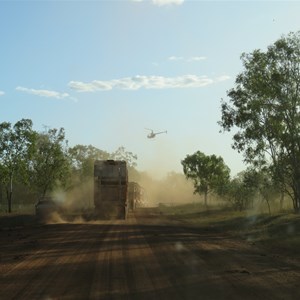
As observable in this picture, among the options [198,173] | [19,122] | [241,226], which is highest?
[19,122]

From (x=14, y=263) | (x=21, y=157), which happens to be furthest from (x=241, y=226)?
(x=21, y=157)

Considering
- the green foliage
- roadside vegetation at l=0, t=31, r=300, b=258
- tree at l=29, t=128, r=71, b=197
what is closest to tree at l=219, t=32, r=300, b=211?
roadside vegetation at l=0, t=31, r=300, b=258

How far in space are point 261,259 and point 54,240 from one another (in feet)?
29.6

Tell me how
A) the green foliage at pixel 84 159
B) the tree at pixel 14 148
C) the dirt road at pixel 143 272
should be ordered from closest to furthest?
the dirt road at pixel 143 272 < the tree at pixel 14 148 < the green foliage at pixel 84 159

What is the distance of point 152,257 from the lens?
13602mm

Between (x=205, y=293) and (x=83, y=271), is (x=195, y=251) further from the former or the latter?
(x=205, y=293)

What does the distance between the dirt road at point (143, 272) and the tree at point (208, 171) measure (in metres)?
46.5

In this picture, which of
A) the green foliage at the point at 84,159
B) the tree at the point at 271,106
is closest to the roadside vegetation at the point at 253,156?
the tree at the point at 271,106

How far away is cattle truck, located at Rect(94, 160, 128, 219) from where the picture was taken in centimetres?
3541

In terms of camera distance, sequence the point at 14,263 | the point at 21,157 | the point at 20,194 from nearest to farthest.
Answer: the point at 14,263, the point at 21,157, the point at 20,194

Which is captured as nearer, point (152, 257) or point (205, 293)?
point (205, 293)

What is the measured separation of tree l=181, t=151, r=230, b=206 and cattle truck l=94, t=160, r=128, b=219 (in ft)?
96.6

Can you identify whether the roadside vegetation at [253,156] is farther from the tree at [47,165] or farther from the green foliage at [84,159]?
the green foliage at [84,159]

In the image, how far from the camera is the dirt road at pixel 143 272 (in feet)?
28.8
